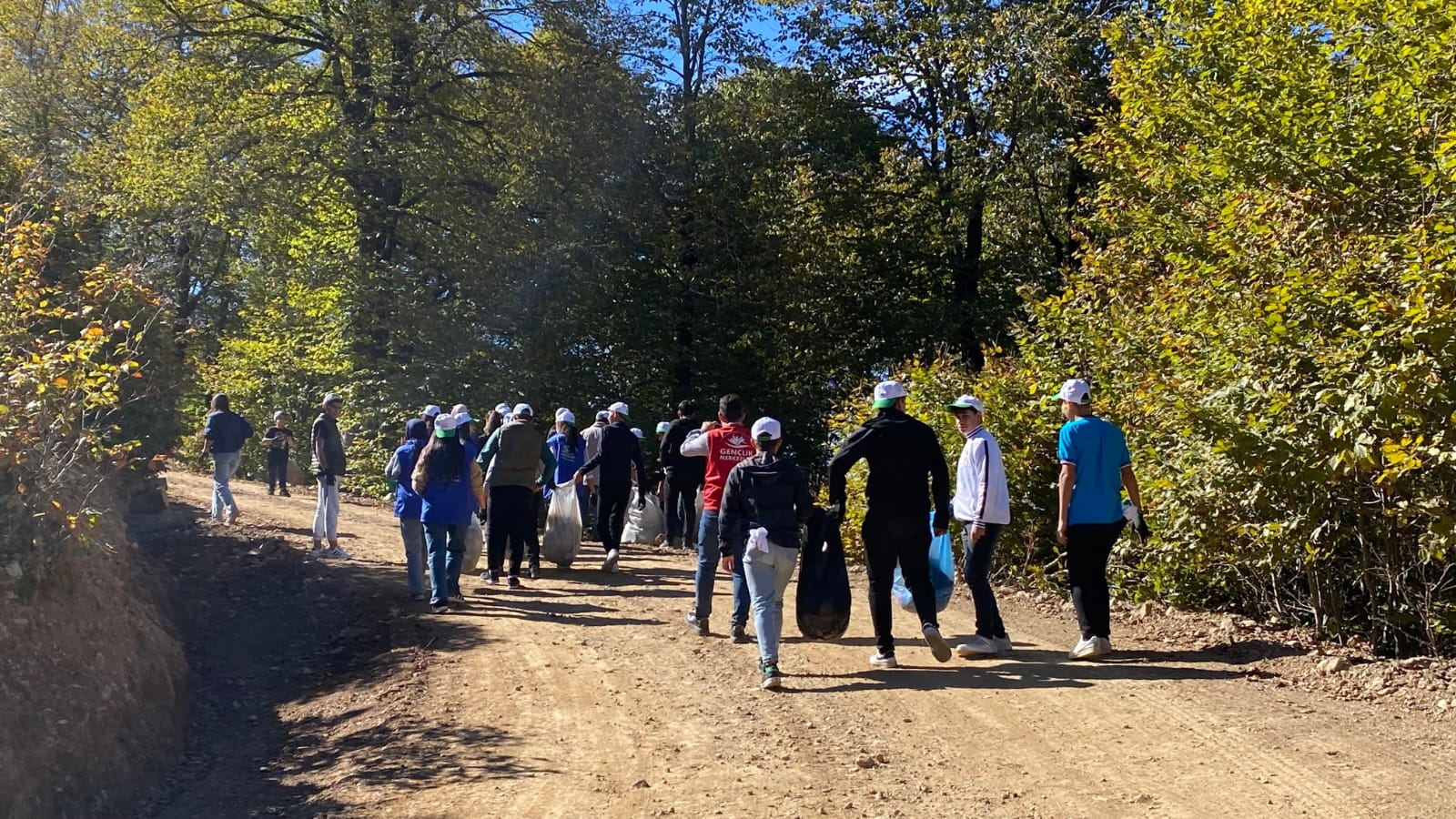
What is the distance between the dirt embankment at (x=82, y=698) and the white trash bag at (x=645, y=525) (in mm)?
6463

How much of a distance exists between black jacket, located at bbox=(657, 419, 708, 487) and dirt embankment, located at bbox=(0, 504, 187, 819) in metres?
5.58

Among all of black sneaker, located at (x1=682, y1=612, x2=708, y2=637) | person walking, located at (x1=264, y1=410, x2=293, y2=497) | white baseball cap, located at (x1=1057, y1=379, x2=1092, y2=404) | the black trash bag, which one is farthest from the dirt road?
person walking, located at (x1=264, y1=410, x2=293, y2=497)

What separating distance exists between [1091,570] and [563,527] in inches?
247

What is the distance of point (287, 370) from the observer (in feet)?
92.2

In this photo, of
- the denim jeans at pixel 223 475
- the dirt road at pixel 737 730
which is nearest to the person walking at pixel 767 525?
the dirt road at pixel 737 730

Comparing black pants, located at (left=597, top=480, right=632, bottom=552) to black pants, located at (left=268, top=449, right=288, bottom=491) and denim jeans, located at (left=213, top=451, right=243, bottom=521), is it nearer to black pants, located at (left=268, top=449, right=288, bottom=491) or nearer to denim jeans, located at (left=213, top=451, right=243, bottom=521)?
denim jeans, located at (left=213, top=451, right=243, bottom=521)

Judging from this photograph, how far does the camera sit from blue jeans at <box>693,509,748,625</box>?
27.5 ft

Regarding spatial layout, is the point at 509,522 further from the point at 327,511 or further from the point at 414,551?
the point at 327,511

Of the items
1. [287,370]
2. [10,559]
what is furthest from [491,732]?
[287,370]

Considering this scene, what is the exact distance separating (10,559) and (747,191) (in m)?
19.6

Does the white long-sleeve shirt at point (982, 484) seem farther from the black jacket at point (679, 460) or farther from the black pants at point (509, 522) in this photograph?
the black jacket at point (679, 460)

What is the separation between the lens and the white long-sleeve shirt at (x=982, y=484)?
762 cm

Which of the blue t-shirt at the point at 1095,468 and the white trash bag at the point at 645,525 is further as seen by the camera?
the white trash bag at the point at 645,525

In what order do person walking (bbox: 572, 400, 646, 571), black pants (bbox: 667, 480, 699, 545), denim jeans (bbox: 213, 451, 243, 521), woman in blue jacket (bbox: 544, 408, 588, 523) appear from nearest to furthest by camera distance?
person walking (bbox: 572, 400, 646, 571)
woman in blue jacket (bbox: 544, 408, 588, 523)
black pants (bbox: 667, 480, 699, 545)
denim jeans (bbox: 213, 451, 243, 521)
